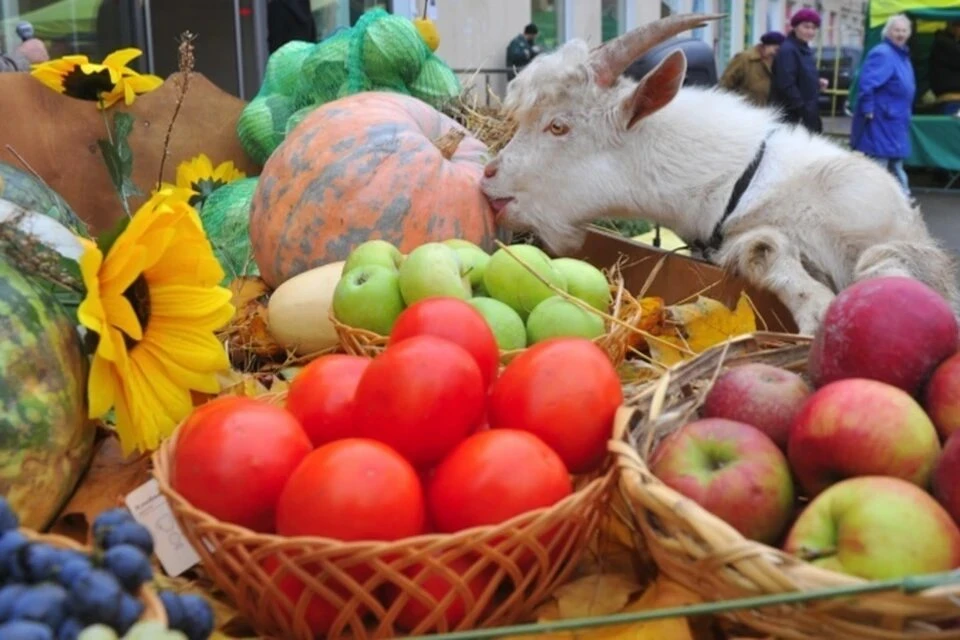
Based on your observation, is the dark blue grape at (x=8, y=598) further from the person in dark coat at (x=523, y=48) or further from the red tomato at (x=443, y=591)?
the person in dark coat at (x=523, y=48)

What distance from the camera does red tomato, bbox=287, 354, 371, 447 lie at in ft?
3.92

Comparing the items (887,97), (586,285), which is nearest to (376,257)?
(586,285)

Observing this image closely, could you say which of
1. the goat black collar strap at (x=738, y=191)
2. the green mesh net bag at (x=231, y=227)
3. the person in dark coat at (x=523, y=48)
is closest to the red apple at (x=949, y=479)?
the goat black collar strap at (x=738, y=191)

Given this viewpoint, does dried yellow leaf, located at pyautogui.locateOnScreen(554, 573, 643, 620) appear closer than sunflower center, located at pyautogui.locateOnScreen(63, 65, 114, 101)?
Yes

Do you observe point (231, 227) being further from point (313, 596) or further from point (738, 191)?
point (313, 596)

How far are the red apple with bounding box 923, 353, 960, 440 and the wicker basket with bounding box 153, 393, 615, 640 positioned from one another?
39cm

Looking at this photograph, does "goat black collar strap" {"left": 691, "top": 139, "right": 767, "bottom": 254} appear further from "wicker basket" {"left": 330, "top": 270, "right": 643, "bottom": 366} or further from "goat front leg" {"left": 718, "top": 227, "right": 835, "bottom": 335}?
"wicker basket" {"left": 330, "top": 270, "right": 643, "bottom": 366}

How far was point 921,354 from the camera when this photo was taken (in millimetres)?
1223

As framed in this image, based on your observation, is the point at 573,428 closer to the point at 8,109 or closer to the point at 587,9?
the point at 8,109

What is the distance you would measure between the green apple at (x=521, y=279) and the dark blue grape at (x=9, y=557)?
1106mm

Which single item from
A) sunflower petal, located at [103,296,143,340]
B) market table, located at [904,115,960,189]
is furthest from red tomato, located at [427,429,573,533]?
market table, located at [904,115,960,189]

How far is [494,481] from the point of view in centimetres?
102

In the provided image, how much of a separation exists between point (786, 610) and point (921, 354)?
0.45 meters

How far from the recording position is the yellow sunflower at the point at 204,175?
342 centimetres
